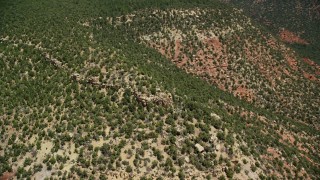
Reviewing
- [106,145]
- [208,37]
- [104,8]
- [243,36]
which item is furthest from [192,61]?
[106,145]

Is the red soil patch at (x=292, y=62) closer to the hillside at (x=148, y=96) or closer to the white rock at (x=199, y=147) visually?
the hillside at (x=148, y=96)

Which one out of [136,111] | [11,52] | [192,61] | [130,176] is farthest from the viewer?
[192,61]

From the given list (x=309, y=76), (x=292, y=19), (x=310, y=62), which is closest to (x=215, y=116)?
(x=309, y=76)

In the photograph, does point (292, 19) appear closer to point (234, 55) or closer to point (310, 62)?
point (310, 62)

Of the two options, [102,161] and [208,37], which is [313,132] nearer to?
[208,37]

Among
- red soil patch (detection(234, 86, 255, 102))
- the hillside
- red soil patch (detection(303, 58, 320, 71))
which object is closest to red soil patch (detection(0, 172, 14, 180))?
the hillside

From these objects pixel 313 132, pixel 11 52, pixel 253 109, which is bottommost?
pixel 313 132

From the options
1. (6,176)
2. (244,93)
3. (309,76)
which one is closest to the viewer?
(6,176)
